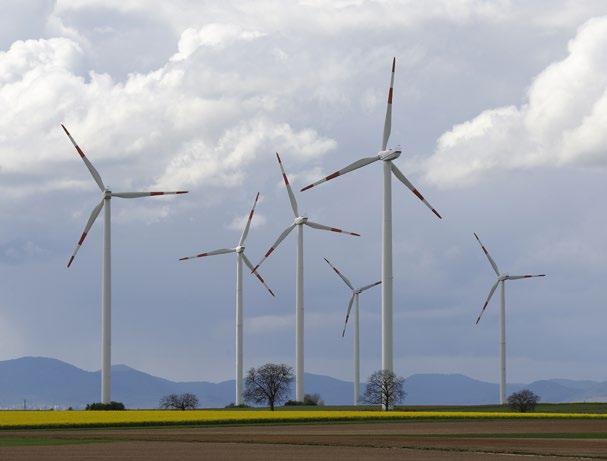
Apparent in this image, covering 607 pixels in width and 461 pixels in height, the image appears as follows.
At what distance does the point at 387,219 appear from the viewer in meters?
137

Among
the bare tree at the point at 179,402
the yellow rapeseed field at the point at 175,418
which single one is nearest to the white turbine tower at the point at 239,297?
the bare tree at the point at 179,402

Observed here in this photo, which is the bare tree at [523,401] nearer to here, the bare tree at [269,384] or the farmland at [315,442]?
the bare tree at [269,384]

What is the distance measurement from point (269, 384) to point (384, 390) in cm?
2012

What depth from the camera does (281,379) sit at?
159750mm

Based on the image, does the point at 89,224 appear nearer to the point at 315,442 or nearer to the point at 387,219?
the point at 387,219

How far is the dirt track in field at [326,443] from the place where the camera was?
62.0m

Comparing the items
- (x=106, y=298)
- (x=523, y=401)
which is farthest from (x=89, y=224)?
(x=523, y=401)

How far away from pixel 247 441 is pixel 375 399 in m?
72.7

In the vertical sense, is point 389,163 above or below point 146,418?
above

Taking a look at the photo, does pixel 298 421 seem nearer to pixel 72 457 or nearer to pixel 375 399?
pixel 375 399

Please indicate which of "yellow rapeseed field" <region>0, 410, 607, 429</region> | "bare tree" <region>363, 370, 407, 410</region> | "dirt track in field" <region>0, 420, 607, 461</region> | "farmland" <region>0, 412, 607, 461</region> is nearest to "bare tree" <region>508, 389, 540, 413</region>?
"bare tree" <region>363, 370, 407, 410</region>

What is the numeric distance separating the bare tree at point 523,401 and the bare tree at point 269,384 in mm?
26135

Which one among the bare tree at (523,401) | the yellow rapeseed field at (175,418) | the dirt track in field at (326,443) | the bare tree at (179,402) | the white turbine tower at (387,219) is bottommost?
the dirt track in field at (326,443)

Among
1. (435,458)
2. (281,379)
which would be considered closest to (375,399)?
(281,379)
